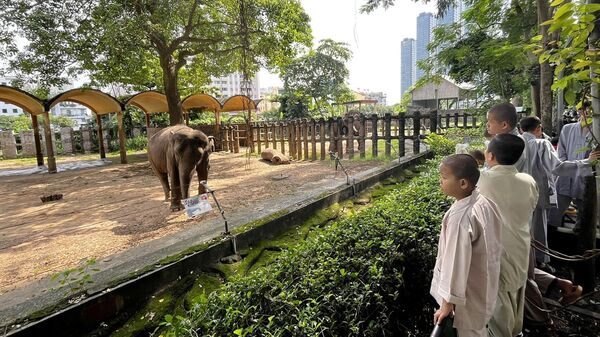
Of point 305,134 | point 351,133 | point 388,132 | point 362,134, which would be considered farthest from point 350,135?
point 305,134

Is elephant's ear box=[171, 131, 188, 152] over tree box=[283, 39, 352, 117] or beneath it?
beneath

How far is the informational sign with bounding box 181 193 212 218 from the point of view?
3759mm

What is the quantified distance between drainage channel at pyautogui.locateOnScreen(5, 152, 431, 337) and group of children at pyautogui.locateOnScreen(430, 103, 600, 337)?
2.18m

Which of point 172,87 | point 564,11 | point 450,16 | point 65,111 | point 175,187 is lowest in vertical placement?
point 175,187

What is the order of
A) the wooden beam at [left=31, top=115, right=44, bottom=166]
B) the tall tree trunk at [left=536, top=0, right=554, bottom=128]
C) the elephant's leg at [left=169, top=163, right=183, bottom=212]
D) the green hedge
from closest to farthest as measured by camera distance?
1. the green hedge
2. the tall tree trunk at [left=536, top=0, right=554, bottom=128]
3. the elephant's leg at [left=169, top=163, right=183, bottom=212]
4. the wooden beam at [left=31, top=115, right=44, bottom=166]

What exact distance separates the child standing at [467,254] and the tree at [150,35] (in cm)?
650

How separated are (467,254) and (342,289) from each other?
0.71 metres

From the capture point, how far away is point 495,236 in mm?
1933

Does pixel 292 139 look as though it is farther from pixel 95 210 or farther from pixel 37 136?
pixel 37 136

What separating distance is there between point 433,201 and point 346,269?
1.67m

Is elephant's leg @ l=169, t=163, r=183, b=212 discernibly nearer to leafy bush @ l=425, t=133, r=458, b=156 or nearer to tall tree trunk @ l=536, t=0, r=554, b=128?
leafy bush @ l=425, t=133, r=458, b=156

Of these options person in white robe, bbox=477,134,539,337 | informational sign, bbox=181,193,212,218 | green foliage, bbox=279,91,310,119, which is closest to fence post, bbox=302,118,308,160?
informational sign, bbox=181,193,212,218

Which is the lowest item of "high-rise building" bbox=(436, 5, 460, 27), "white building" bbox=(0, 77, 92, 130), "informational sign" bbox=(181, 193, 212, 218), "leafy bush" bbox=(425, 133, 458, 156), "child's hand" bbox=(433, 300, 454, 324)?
"child's hand" bbox=(433, 300, 454, 324)

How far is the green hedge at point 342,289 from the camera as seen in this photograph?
5.23ft
